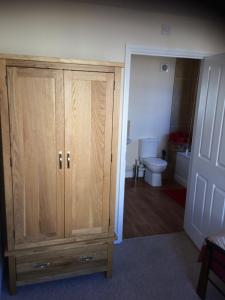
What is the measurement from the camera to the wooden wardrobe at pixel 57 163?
1.81 m

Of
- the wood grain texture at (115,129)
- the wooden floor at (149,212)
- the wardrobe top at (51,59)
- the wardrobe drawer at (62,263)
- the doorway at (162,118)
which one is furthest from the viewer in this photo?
the doorway at (162,118)

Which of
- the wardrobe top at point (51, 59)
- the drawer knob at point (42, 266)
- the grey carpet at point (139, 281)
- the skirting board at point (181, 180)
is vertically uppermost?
the wardrobe top at point (51, 59)

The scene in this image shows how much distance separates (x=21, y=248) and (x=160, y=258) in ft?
4.53

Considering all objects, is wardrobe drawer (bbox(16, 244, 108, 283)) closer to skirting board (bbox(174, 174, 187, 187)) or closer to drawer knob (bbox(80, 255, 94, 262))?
drawer knob (bbox(80, 255, 94, 262))

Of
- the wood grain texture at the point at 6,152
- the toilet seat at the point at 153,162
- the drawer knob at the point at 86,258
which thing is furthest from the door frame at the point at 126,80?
the toilet seat at the point at 153,162

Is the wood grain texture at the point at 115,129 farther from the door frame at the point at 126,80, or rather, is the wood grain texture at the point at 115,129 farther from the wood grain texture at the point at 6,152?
the wood grain texture at the point at 6,152

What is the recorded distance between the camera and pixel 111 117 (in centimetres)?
200

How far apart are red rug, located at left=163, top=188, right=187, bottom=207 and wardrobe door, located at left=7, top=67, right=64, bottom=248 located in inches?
94.8

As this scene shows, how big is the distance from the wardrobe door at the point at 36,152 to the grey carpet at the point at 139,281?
48 cm

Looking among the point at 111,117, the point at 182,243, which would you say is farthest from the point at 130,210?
the point at 111,117

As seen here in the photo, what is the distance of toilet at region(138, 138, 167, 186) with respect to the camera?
4465mm

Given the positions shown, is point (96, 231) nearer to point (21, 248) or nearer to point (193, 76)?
point (21, 248)

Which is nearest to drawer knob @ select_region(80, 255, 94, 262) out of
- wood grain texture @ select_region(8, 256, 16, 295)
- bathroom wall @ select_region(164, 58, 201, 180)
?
wood grain texture @ select_region(8, 256, 16, 295)

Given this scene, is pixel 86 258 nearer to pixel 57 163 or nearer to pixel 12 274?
pixel 12 274
